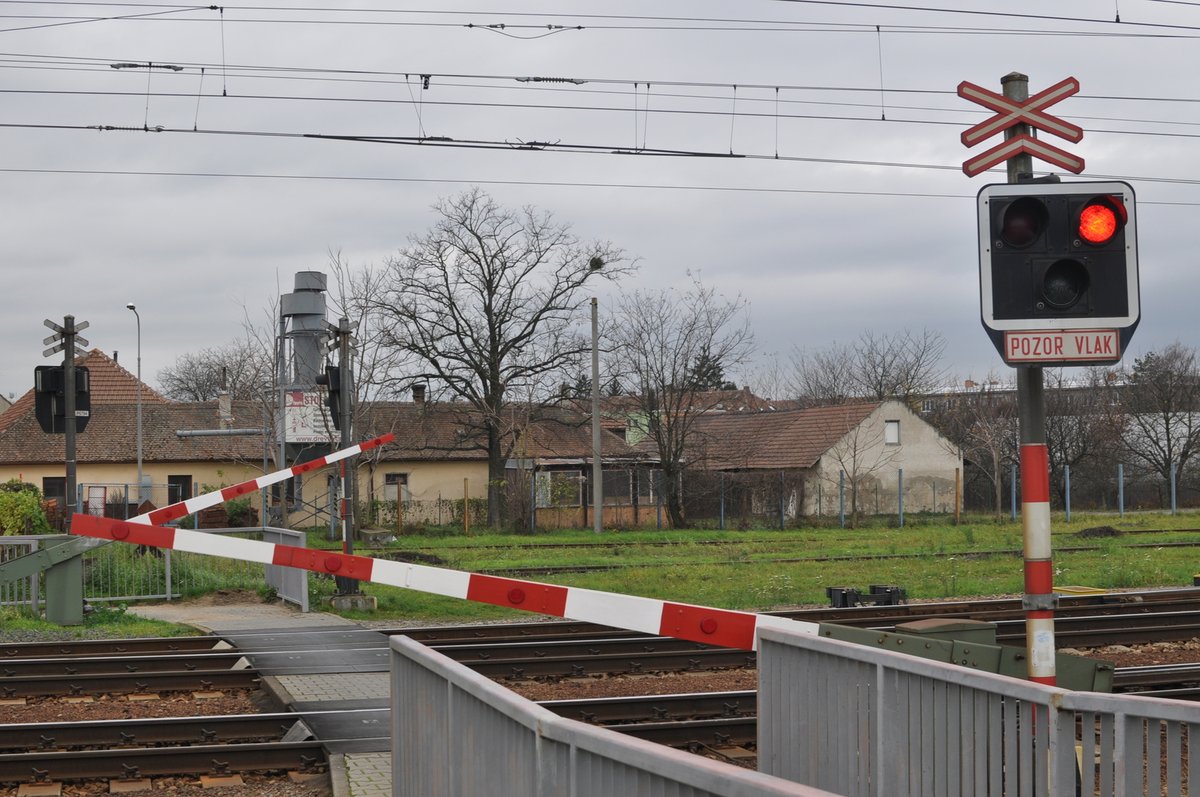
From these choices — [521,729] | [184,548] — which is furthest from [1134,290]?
[184,548]

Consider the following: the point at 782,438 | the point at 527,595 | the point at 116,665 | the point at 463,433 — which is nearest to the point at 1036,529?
the point at 527,595

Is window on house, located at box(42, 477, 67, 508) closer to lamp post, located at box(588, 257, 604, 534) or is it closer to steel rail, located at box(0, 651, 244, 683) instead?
lamp post, located at box(588, 257, 604, 534)

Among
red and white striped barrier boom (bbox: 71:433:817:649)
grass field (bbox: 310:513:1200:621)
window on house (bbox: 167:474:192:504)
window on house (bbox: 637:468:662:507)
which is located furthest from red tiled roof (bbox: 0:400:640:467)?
red and white striped barrier boom (bbox: 71:433:817:649)

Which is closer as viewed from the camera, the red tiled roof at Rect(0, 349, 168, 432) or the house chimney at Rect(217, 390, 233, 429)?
the house chimney at Rect(217, 390, 233, 429)

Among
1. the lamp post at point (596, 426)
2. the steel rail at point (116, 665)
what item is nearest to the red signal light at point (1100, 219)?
the steel rail at point (116, 665)

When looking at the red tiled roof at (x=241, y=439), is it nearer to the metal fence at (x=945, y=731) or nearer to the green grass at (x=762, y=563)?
the green grass at (x=762, y=563)

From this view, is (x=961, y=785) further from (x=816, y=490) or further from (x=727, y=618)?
(x=816, y=490)

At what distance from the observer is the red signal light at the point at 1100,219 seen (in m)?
5.88

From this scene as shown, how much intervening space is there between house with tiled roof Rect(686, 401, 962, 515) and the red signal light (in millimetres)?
41285

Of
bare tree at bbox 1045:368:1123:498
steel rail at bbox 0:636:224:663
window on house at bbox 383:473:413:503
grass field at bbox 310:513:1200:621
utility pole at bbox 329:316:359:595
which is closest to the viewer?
steel rail at bbox 0:636:224:663

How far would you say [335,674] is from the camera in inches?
503

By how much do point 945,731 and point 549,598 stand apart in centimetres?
236

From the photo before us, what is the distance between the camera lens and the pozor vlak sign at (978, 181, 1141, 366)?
5.81m

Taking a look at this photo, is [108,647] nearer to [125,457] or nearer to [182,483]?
[182,483]
